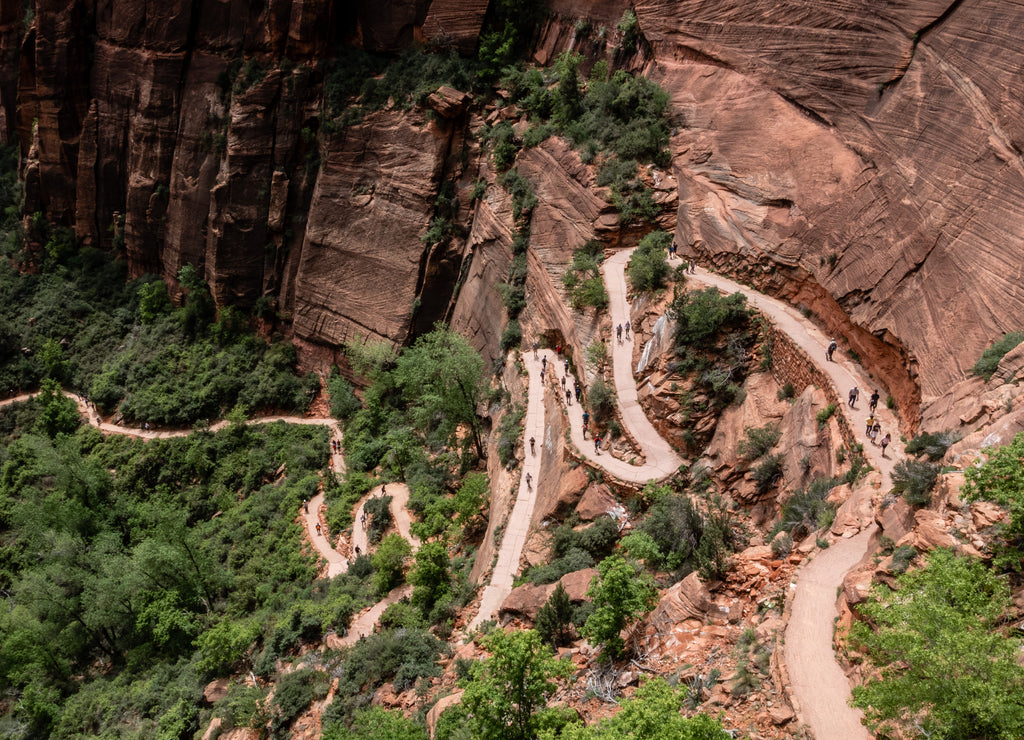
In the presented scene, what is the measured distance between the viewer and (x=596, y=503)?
949 inches

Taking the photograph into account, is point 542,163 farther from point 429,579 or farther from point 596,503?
point 429,579

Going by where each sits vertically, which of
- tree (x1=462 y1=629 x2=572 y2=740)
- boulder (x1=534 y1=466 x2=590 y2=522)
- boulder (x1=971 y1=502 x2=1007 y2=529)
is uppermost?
boulder (x1=971 y1=502 x2=1007 y2=529)

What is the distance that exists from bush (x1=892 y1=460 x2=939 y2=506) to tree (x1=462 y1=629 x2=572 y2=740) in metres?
8.81

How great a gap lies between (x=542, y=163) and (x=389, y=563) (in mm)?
23436

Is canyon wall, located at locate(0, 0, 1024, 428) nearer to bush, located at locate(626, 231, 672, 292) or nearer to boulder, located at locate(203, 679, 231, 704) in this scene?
bush, located at locate(626, 231, 672, 292)

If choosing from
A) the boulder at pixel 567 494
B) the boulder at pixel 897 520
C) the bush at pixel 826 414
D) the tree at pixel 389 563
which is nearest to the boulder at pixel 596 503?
the boulder at pixel 567 494

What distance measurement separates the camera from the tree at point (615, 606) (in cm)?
1686

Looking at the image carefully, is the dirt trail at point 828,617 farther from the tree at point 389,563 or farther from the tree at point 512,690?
the tree at point 389,563

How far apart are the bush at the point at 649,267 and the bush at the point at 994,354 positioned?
13.7 metres

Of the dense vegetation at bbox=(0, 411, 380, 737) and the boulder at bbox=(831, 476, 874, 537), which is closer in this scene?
the boulder at bbox=(831, 476, 874, 537)

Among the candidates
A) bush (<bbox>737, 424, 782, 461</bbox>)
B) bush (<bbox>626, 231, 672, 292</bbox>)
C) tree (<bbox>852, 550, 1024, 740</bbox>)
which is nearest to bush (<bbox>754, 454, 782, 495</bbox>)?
bush (<bbox>737, 424, 782, 461</bbox>)

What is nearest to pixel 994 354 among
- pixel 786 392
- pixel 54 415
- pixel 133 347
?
pixel 786 392

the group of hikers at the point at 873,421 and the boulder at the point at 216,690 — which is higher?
the group of hikers at the point at 873,421

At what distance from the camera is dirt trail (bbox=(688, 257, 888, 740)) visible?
42.8ft
